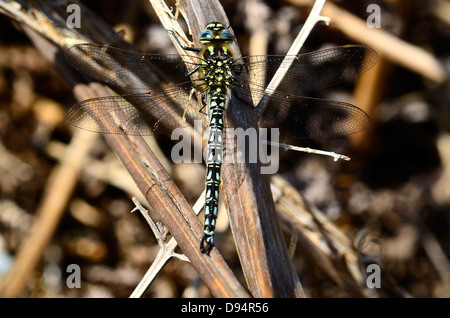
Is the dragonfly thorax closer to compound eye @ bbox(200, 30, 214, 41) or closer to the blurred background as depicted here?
compound eye @ bbox(200, 30, 214, 41)

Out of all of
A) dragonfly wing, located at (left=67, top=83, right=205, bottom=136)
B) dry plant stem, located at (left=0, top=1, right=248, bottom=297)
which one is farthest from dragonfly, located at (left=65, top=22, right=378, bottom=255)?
dry plant stem, located at (left=0, top=1, right=248, bottom=297)

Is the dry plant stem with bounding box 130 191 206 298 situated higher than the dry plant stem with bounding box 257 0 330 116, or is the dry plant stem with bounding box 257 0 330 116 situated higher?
the dry plant stem with bounding box 257 0 330 116

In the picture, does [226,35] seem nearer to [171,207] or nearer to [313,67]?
[313,67]

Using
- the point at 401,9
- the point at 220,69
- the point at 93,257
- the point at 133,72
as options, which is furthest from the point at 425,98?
the point at 93,257

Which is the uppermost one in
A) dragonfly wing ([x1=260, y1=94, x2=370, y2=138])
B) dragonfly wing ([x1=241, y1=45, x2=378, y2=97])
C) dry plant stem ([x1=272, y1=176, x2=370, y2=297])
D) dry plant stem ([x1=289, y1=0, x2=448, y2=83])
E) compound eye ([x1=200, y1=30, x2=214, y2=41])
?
dry plant stem ([x1=289, y1=0, x2=448, y2=83])

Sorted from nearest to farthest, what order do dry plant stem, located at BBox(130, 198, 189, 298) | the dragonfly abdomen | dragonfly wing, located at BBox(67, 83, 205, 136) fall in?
1. dry plant stem, located at BBox(130, 198, 189, 298)
2. the dragonfly abdomen
3. dragonfly wing, located at BBox(67, 83, 205, 136)

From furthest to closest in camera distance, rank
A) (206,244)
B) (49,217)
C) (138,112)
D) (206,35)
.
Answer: (49,217) < (138,112) < (206,35) < (206,244)

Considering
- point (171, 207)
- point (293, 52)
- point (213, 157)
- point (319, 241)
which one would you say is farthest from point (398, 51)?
point (171, 207)
